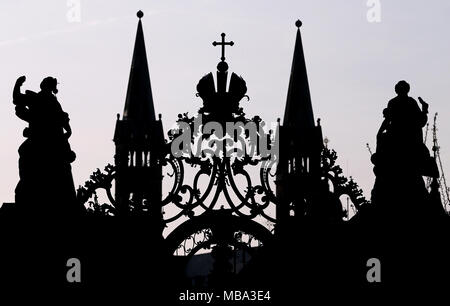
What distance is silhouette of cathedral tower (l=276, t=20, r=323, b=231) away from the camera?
31062mm

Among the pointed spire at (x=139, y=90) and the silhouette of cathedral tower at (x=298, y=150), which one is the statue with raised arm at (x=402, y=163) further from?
the pointed spire at (x=139, y=90)

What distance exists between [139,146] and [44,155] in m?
11.0

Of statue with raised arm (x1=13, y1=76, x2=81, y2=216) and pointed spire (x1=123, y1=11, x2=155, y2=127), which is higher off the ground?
pointed spire (x1=123, y1=11, x2=155, y2=127)

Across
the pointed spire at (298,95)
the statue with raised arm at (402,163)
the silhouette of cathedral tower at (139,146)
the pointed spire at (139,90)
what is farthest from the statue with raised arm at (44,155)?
the pointed spire at (139,90)

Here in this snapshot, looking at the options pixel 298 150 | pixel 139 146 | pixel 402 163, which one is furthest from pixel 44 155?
pixel 139 146

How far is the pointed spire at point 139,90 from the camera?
46312 millimetres

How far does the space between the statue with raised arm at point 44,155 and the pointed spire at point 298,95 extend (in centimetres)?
1504

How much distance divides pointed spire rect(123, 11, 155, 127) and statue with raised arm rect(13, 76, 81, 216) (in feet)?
54.2

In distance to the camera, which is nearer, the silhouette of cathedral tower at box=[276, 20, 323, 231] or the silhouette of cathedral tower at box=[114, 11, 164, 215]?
the silhouette of cathedral tower at box=[114, 11, 164, 215]

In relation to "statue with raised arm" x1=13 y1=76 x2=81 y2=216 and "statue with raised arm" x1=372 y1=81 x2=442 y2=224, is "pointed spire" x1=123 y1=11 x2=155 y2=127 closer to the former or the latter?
"statue with raised arm" x1=13 y1=76 x2=81 y2=216

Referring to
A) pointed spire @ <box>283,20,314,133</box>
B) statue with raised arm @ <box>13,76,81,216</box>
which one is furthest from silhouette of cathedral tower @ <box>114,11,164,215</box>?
pointed spire @ <box>283,20,314,133</box>

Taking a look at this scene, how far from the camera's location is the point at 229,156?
30469 mm

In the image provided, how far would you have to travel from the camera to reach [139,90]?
4691 cm

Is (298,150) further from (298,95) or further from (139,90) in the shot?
(139,90)
